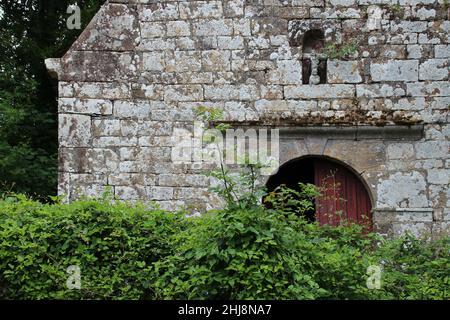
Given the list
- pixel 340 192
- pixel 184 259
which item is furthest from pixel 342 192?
pixel 184 259

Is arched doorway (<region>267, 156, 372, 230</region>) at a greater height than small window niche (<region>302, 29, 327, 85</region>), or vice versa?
small window niche (<region>302, 29, 327, 85</region>)

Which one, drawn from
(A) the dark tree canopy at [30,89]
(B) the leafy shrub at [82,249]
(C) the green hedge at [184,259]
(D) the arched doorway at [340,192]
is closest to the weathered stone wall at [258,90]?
(D) the arched doorway at [340,192]

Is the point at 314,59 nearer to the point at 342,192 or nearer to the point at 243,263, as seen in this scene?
the point at 342,192

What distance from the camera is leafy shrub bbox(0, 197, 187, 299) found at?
4.61 metres

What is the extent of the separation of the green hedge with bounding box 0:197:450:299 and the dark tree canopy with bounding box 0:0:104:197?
6.13m

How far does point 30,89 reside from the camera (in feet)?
38.8

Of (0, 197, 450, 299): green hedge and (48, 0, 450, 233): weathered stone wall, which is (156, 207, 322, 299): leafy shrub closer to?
(0, 197, 450, 299): green hedge

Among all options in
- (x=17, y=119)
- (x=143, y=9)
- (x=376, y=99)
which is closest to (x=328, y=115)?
(x=376, y=99)

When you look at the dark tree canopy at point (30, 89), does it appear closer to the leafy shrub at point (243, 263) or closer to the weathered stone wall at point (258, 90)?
the weathered stone wall at point (258, 90)

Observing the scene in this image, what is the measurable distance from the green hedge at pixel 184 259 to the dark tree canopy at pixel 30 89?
20.1 feet

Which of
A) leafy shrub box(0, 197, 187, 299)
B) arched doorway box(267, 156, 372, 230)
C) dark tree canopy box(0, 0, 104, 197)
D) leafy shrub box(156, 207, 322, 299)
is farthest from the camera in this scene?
dark tree canopy box(0, 0, 104, 197)

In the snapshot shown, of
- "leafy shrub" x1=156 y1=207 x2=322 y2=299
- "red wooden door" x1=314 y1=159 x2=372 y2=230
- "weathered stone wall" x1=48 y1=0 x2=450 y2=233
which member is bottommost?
"leafy shrub" x1=156 y1=207 x2=322 y2=299

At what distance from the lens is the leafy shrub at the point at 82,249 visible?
15.1 feet

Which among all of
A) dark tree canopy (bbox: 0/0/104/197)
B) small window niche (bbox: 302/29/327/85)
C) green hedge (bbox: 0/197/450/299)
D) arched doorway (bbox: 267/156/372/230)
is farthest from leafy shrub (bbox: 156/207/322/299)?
dark tree canopy (bbox: 0/0/104/197)
